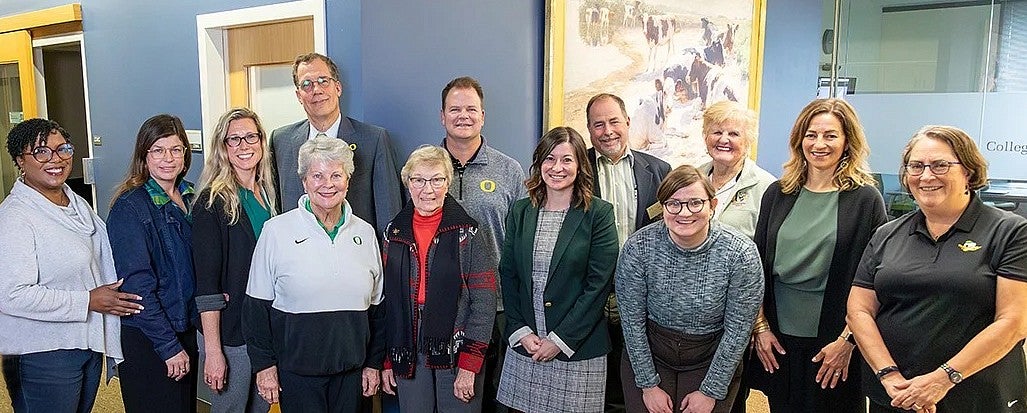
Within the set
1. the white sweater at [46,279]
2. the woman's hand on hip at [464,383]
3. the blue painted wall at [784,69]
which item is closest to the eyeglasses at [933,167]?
the woman's hand on hip at [464,383]

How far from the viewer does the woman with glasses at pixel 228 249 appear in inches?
87.0

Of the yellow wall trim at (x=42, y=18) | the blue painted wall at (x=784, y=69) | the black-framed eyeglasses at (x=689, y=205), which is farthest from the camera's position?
the blue painted wall at (x=784, y=69)

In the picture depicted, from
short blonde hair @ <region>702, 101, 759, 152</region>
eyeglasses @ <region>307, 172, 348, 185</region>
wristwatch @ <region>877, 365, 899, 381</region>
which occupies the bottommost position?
wristwatch @ <region>877, 365, 899, 381</region>

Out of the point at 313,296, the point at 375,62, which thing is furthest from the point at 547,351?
the point at 375,62

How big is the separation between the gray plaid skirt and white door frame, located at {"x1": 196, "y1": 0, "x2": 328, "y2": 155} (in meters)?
1.72

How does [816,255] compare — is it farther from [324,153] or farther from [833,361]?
[324,153]

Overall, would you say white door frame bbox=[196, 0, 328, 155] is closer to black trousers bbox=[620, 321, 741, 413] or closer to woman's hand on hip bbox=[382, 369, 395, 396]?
woman's hand on hip bbox=[382, 369, 395, 396]

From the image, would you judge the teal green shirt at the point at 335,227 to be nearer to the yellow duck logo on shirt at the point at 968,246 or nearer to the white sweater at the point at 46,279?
the white sweater at the point at 46,279

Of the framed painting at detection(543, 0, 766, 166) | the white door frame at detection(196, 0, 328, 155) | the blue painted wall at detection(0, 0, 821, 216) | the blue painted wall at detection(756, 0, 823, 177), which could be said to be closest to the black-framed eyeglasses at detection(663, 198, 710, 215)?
the blue painted wall at detection(0, 0, 821, 216)

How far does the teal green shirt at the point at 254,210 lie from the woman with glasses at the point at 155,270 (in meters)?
0.19

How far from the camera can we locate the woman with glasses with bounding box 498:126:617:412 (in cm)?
228

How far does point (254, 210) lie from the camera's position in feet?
7.61

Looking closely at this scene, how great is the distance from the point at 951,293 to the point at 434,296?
1.46 m

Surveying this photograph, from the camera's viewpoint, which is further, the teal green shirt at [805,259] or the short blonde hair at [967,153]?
the teal green shirt at [805,259]
